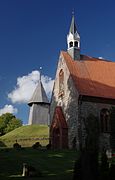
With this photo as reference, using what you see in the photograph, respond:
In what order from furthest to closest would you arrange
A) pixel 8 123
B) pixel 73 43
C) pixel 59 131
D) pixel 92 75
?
1. pixel 8 123
2. pixel 73 43
3. pixel 92 75
4. pixel 59 131

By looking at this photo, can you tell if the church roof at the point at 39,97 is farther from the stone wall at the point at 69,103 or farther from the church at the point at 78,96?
the stone wall at the point at 69,103

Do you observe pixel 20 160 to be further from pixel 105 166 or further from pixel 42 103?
pixel 42 103

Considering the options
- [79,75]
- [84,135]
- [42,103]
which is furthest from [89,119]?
[42,103]

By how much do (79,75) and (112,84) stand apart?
13.9 feet

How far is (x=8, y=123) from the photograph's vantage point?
90.6 meters

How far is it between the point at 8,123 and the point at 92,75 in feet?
182

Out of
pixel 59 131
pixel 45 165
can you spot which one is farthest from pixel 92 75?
pixel 45 165

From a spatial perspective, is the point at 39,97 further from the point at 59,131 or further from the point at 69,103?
the point at 69,103

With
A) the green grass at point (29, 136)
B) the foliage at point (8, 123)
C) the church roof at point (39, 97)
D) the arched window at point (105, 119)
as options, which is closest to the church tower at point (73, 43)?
the arched window at point (105, 119)

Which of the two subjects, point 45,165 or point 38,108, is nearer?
point 45,165

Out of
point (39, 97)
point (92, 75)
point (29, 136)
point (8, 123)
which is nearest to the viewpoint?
point (92, 75)

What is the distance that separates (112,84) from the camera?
3888 cm

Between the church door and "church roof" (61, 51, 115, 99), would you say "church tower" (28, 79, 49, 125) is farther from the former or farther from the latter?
"church roof" (61, 51, 115, 99)

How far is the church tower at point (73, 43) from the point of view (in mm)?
41000
